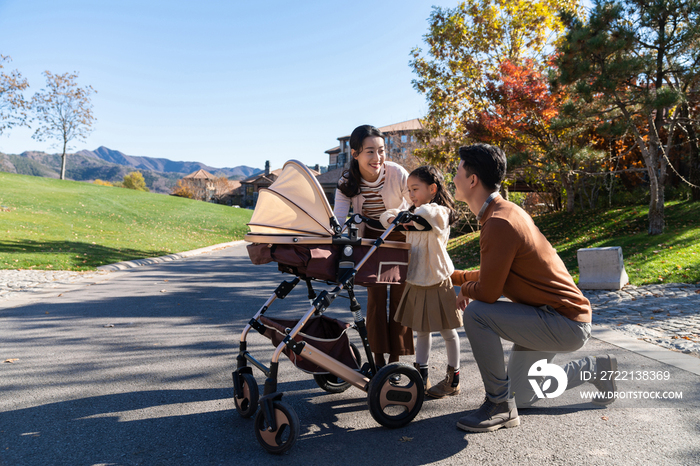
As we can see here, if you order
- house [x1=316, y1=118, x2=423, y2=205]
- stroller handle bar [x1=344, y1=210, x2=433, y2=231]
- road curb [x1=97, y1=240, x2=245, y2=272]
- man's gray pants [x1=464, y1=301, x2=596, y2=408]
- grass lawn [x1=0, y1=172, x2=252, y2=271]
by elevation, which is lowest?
road curb [x1=97, y1=240, x2=245, y2=272]

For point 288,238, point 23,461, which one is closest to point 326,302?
point 288,238

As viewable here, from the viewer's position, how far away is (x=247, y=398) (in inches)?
117

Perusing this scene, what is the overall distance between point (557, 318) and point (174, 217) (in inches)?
1202

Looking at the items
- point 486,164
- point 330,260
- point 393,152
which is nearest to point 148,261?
point 330,260

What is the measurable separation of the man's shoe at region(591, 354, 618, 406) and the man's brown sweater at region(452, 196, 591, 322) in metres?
0.58

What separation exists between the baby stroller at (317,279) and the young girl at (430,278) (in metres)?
0.15

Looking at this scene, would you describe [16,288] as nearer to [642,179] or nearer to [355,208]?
[355,208]

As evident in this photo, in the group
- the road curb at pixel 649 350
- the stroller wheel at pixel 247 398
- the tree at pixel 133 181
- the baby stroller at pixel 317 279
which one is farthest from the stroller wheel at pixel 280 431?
the tree at pixel 133 181

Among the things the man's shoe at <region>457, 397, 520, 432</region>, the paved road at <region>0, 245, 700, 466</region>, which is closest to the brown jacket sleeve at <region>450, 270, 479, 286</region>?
the man's shoe at <region>457, 397, 520, 432</region>

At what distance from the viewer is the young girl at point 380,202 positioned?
343cm

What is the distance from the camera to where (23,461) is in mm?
2434

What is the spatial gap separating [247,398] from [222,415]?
0.26m

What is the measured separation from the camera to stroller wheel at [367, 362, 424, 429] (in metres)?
2.80
